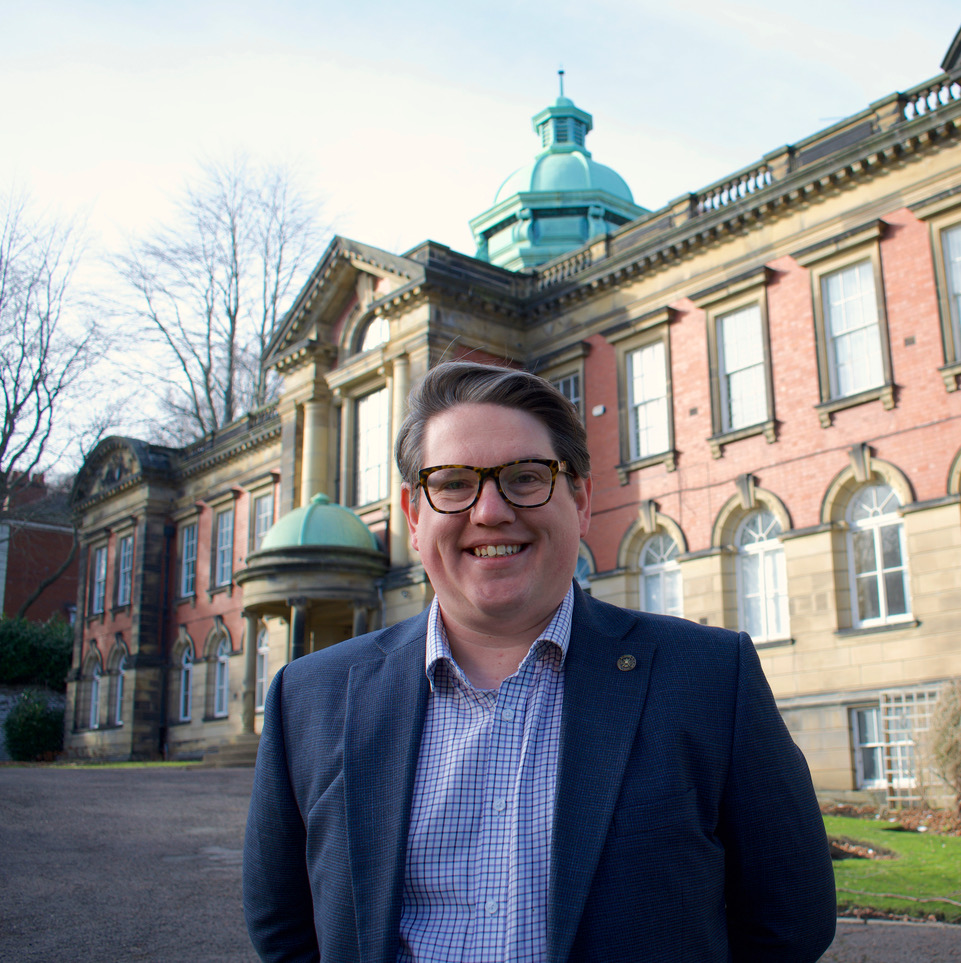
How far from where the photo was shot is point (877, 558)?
16891mm

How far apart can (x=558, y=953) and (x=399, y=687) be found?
744 millimetres

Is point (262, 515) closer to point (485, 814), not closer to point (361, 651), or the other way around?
point (361, 651)

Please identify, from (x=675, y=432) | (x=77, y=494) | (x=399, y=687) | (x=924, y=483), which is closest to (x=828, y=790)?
(x=924, y=483)

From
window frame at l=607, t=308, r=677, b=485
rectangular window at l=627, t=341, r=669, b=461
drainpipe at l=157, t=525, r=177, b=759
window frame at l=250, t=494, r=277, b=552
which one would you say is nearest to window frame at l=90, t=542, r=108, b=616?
drainpipe at l=157, t=525, r=177, b=759

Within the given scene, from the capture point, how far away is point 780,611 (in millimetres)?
18406

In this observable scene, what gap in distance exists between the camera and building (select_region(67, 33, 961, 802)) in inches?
647

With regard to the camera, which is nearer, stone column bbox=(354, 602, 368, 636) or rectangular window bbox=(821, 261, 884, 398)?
rectangular window bbox=(821, 261, 884, 398)

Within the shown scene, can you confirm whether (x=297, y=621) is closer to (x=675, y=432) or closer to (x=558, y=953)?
(x=675, y=432)

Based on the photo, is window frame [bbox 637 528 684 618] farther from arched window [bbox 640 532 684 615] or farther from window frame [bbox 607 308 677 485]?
window frame [bbox 607 308 677 485]

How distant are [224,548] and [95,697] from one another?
8859 mm

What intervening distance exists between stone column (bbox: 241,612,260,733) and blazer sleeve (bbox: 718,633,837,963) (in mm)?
23749

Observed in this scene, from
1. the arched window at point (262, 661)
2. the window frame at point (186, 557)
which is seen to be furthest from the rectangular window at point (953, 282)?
the window frame at point (186, 557)

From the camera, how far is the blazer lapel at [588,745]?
6.77ft

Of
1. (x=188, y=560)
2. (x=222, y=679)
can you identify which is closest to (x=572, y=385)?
(x=222, y=679)
